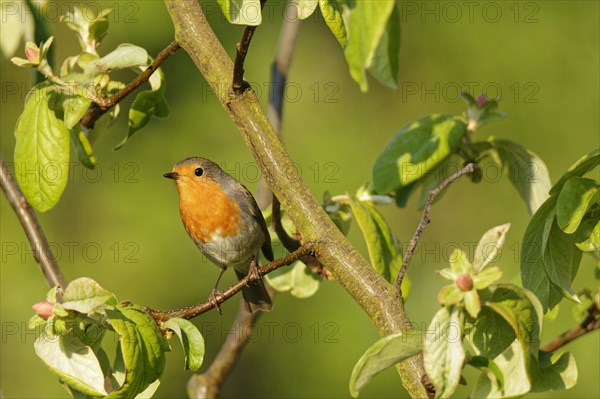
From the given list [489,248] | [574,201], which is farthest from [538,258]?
[489,248]

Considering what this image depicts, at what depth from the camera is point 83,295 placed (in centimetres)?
160

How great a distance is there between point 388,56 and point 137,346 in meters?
0.76

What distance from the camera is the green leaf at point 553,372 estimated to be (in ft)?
5.04

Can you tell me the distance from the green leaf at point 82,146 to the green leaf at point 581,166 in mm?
1224

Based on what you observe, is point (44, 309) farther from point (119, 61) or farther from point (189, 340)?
point (119, 61)

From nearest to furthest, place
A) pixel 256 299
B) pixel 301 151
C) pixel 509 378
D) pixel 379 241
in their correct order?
1. pixel 509 378
2. pixel 379 241
3. pixel 256 299
4. pixel 301 151

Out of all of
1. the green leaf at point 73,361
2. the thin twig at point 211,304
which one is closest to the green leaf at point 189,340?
the thin twig at point 211,304

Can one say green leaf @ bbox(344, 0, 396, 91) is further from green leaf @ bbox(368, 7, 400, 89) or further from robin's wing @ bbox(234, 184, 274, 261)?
robin's wing @ bbox(234, 184, 274, 261)

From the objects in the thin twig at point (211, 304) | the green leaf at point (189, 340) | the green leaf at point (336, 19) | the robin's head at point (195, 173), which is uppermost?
the green leaf at point (336, 19)

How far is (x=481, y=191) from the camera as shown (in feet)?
22.8

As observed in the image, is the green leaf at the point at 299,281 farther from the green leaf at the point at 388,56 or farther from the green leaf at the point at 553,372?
the green leaf at the point at 388,56

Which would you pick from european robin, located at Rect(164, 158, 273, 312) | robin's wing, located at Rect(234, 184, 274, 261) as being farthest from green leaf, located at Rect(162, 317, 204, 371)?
european robin, located at Rect(164, 158, 273, 312)

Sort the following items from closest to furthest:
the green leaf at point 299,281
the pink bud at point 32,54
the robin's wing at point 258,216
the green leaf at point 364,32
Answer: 1. the green leaf at point 364,32
2. the pink bud at point 32,54
3. the green leaf at point 299,281
4. the robin's wing at point 258,216

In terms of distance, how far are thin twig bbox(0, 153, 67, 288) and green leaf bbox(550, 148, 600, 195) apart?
130cm
